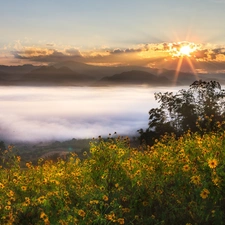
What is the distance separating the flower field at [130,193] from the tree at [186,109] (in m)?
38.7

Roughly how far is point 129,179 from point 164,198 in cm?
86

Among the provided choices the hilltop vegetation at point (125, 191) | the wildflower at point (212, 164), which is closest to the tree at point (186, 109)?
the hilltop vegetation at point (125, 191)

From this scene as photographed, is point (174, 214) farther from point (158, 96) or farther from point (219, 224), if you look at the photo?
point (158, 96)

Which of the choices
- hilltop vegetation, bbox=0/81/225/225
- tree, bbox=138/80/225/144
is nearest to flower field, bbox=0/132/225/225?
hilltop vegetation, bbox=0/81/225/225

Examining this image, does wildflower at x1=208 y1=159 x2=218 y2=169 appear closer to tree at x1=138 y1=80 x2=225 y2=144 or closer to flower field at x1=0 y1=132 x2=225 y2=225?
flower field at x1=0 y1=132 x2=225 y2=225

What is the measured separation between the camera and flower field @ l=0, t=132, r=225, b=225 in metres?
6.46

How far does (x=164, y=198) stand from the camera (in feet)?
25.6

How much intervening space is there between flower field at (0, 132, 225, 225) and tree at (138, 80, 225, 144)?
38743 millimetres

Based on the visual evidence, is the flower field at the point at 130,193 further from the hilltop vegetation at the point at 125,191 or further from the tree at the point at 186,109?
the tree at the point at 186,109

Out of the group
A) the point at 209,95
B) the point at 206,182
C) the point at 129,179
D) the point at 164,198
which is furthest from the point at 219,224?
the point at 209,95

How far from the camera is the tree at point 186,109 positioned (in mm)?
48938

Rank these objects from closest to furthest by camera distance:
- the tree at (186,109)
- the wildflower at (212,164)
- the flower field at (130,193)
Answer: the wildflower at (212,164), the flower field at (130,193), the tree at (186,109)

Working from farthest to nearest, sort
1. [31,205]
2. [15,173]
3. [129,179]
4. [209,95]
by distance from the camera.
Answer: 1. [209,95]
2. [15,173]
3. [129,179]
4. [31,205]

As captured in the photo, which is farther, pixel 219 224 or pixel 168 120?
pixel 168 120
